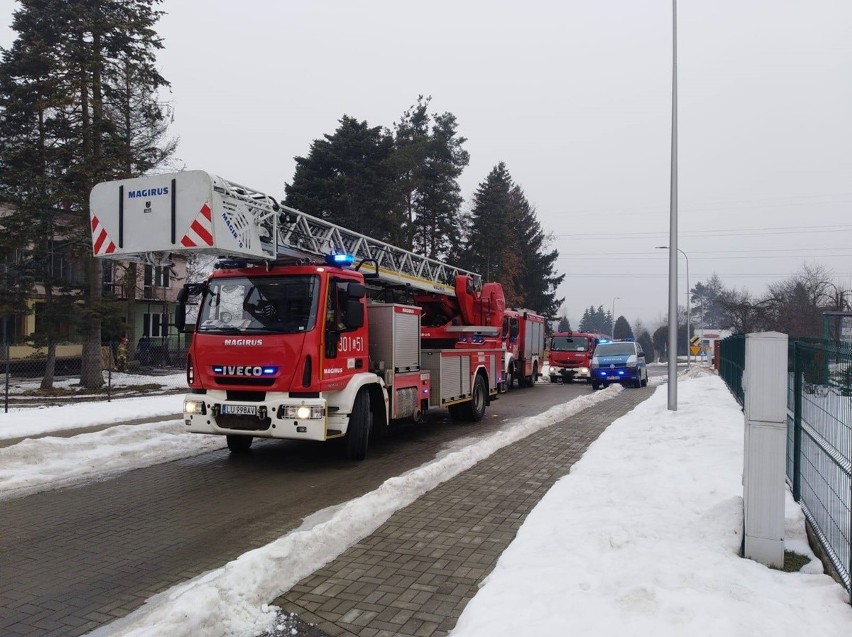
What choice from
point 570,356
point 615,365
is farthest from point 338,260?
point 570,356

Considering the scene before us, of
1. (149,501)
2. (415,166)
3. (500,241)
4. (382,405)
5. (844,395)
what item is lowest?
(149,501)

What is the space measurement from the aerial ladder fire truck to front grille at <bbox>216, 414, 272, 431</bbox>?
17 mm

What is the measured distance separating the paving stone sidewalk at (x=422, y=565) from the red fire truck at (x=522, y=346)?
1623 cm

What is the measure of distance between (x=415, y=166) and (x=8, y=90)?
23531 mm

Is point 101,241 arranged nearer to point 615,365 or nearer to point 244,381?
point 244,381

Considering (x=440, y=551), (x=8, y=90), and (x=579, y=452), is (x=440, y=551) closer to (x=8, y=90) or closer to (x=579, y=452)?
(x=579, y=452)

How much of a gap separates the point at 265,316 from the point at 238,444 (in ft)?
8.81

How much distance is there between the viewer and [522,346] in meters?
26.0

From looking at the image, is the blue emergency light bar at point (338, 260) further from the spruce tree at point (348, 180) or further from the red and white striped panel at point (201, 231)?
the spruce tree at point (348, 180)

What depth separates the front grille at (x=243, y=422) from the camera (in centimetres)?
852

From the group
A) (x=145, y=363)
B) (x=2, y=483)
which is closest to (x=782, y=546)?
(x=2, y=483)

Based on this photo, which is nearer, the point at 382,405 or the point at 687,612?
the point at 687,612

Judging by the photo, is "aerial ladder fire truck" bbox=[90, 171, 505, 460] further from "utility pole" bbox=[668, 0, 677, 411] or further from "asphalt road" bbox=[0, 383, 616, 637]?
"utility pole" bbox=[668, 0, 677, 411]

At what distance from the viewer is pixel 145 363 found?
35.2 m
